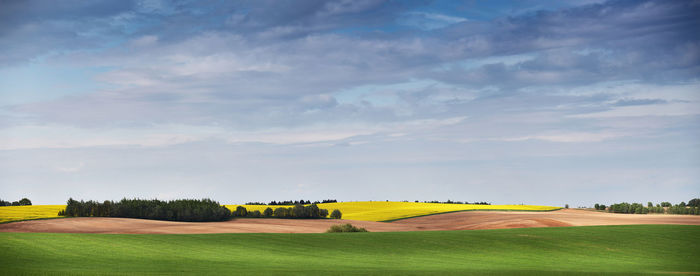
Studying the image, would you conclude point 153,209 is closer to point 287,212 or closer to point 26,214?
point 26,214

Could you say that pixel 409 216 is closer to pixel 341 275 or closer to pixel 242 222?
pixel 242 222

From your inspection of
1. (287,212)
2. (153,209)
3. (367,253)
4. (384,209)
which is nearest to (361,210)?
(384,209)

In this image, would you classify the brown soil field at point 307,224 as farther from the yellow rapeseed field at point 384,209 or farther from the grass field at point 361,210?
the yellow rapeseed field at point 384,209

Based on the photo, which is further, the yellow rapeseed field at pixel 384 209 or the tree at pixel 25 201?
the tree at pixel 25 201

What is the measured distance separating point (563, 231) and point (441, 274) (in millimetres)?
21325

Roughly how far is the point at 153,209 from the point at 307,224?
13.9 m

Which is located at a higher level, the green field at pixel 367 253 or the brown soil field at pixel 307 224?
the brown soil field at pixel 307 224

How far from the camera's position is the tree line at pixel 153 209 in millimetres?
54781

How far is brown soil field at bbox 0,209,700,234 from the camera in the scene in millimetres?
46031

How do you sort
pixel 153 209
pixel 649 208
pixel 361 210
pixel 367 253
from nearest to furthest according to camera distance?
pixel 367 253
pixel 153 209
pixel 649 208
pixel 361 210

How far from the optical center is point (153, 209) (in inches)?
2263

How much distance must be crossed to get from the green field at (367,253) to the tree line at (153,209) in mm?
18438

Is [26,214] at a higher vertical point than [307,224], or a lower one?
higher

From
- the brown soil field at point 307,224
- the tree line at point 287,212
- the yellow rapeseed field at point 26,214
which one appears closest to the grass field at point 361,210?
the yellow rapeseed field at point 26,214
